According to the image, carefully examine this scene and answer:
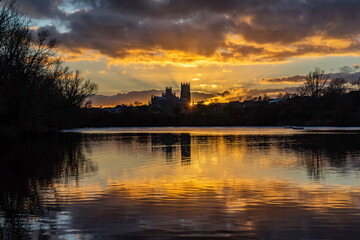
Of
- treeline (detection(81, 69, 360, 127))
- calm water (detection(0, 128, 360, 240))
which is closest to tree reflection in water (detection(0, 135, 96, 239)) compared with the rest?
calm water (detection(0, 128, 360, 240))

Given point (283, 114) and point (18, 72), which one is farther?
point (283, 114)

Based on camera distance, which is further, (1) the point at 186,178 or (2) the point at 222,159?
(2) the point at 222,159

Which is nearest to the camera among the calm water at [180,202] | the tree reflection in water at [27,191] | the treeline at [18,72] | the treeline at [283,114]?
the calm water at [180,202]

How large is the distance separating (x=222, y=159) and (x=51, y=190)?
1359 cm

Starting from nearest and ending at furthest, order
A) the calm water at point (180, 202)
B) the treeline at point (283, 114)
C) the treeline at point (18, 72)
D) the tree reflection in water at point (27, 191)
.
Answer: the calm water at point (180, 202)
the tree reflection in water at point (27, 191)
the treeline at point (18, 72)
the treeline at point (283, 114)

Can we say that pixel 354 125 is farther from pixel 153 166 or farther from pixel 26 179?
pixel 26 179

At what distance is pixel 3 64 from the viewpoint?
3594cm

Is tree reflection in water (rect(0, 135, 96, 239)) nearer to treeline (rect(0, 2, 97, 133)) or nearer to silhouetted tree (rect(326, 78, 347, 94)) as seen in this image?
treeline (rect(0, 2, 97, 133))

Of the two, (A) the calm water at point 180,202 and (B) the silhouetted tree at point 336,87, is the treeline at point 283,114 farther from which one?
(A) the calm water at point 180,202

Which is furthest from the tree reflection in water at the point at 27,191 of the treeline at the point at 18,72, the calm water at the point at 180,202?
the treeline at the point at 18,72

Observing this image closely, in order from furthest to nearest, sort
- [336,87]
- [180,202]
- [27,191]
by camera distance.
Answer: [336,87], [27,191], [180,202]

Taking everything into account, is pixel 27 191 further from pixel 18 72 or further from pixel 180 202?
pixel 18 72

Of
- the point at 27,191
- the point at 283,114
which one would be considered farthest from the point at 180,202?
the point at 283,114

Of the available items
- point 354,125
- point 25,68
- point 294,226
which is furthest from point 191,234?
point 354,125
